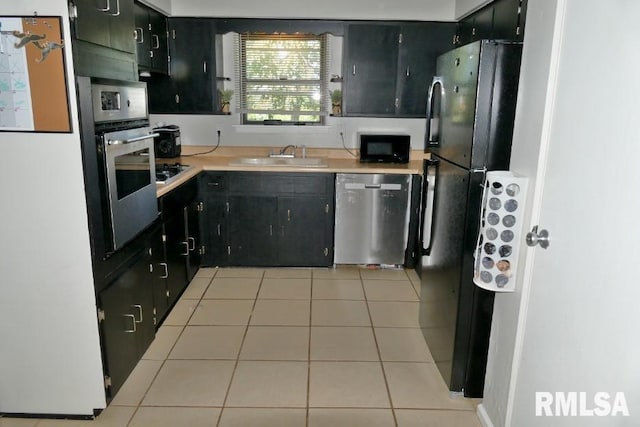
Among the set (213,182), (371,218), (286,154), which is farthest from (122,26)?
(371,218)

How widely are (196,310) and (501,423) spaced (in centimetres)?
205

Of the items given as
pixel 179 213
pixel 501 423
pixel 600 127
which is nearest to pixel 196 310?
pixel 179 213

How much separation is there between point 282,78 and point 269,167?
106cm

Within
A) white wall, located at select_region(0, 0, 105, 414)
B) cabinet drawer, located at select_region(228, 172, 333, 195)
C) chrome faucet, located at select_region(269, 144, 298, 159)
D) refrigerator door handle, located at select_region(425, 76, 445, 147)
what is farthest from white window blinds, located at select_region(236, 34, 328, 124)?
white wall, located at select_region(0, 0, 105, 414)

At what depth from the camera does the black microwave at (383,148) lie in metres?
4.08

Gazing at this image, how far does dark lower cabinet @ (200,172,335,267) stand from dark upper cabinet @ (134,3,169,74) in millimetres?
960

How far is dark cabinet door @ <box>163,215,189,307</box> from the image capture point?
304 cm

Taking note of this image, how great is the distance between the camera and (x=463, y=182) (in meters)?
2.19

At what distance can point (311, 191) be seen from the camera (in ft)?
12.6

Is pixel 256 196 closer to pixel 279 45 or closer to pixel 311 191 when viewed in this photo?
pixel 311 191

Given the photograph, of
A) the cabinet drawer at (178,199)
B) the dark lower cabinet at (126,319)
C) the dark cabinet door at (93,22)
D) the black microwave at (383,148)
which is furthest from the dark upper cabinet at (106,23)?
the black microwave at (383,148)

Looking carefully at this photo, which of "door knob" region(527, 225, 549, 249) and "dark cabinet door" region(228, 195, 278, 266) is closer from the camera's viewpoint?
"door knob" region(527, 225, 549, 249)

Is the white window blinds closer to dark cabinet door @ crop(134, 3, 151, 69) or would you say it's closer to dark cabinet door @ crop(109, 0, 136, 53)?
dark cabinet door @ crop(134, 3, 151, 69)

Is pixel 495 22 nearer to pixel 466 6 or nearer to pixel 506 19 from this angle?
pixel 506 19
